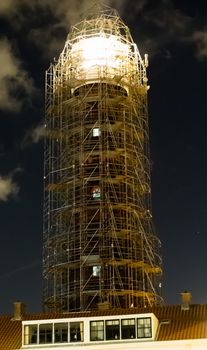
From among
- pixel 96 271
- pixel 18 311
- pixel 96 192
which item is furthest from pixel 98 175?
pixel 18 311

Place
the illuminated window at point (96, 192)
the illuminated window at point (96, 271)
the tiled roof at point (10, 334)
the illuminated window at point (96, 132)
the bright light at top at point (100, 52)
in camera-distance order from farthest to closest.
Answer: the bright light at top at point (100, 52) → the illuminated window at point (96, 132) → the illuminated window at point (96, 192) → the illuminated window at point (96, 271) → the tiled roof at point (10, 334)

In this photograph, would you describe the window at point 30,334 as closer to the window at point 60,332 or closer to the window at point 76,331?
the window at point 60,332

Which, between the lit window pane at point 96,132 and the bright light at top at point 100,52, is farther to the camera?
the bright light at top at point 100,52

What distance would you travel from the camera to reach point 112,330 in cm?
6097

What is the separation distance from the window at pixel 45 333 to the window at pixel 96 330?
→ 314 cm

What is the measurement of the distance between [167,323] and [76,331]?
6.74 meters

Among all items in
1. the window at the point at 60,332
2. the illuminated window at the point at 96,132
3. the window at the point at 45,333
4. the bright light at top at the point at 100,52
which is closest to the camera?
the window at the point at 60,332

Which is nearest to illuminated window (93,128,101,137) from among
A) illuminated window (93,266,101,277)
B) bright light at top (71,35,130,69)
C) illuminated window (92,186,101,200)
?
illuminated window (92,186,101,200)

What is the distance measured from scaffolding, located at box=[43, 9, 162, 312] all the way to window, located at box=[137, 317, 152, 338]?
42.6 feet

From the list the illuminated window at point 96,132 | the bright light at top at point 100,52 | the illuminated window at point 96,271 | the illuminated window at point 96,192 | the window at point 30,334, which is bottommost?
the window at point 30,334

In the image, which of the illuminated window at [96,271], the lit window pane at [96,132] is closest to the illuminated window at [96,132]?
the lit window pane at [96,132]

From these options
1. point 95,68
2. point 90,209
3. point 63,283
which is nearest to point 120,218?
point 90,209

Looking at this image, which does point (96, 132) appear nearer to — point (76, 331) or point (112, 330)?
point (76, 331)

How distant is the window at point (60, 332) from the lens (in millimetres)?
61594
